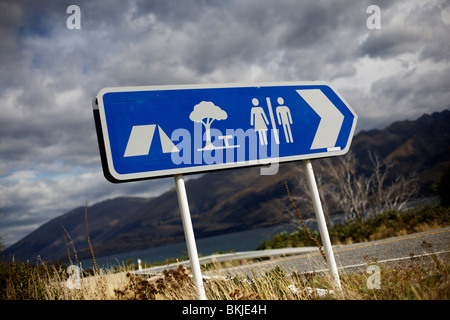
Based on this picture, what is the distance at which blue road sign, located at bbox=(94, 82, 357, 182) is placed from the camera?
2.76 metres

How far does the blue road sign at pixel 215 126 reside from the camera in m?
2.76

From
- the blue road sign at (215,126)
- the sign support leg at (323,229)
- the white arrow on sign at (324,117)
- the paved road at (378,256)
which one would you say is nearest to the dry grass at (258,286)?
the sign support leg at (323,229)

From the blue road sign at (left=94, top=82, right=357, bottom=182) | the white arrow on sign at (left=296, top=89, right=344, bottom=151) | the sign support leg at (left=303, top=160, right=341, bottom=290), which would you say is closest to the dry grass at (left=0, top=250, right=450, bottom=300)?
the sign support leg at (left=303, top=160, right=341, bottom=290)

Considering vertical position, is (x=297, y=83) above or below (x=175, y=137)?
above

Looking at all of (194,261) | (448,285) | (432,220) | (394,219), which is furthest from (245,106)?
(394,219)

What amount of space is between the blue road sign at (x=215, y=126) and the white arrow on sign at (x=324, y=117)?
0.01 metres

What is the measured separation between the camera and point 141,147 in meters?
2.79

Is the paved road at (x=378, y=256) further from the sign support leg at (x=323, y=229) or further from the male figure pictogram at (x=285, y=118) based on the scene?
the male figure pictogram at (x=285, y=118)

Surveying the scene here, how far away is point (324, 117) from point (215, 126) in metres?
1.43

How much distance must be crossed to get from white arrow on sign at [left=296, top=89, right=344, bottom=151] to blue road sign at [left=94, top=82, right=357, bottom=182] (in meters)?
0.01

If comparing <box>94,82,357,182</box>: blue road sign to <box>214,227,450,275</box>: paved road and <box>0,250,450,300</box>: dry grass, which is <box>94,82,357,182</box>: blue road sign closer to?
<box>0,250,450,300</box>: dry grass
